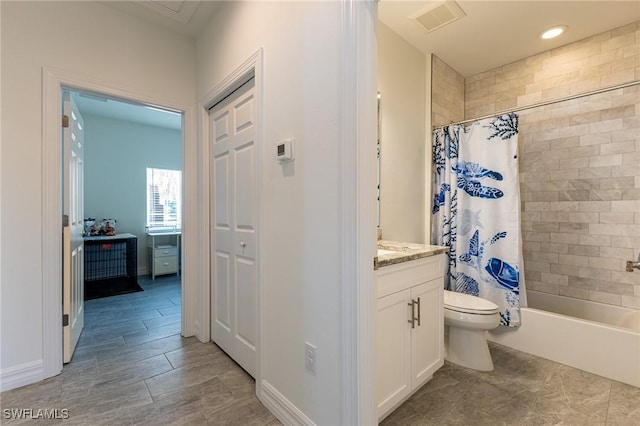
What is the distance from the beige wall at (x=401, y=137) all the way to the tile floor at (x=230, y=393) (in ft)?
3.86

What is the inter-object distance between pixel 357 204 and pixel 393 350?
2.80ft

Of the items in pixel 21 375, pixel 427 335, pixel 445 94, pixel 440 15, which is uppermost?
pixel 440 15

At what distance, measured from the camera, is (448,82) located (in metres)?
3.00

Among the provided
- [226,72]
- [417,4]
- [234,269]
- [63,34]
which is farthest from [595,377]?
[63,34]

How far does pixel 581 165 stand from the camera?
260 centimetres

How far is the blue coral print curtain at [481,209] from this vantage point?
7.65 ft

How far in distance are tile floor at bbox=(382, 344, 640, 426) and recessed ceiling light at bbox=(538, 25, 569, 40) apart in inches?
107

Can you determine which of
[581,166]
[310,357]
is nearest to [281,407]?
[310,357]

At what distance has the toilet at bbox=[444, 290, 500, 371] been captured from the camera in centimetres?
194

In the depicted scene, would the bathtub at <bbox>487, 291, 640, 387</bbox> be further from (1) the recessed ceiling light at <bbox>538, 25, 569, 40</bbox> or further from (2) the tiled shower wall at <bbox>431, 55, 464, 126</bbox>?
(1) the recessed ceiling light at <bbox>538, 25, 569, 40</bbox>

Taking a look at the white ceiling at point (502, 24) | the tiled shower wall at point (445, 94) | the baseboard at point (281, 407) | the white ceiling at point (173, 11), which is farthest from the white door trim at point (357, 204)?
the tiled shower wall at point (445, 94)

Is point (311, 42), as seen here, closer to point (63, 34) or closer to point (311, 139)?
point (311, 139)

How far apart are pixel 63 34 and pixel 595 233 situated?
452cm

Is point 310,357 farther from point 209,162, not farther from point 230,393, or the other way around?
point 209,162
